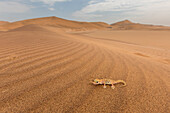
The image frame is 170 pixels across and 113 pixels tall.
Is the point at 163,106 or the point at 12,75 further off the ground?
the point at 12,75

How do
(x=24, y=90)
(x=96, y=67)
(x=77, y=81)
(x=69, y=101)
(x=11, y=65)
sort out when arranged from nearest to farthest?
(x=69, y=101), (x=24, y=90), (x=77, y=81), (x=11, y=65), (x=96, y=67)

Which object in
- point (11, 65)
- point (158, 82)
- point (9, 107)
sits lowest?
point (158, 82)

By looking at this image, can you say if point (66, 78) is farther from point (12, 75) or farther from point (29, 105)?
point (12, 75)

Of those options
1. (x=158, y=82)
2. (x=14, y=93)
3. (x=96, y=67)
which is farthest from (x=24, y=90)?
(x=158, y=82)

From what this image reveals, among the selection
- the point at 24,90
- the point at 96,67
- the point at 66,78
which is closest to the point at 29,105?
the point at 24,90

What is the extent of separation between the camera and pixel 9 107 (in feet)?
2.97

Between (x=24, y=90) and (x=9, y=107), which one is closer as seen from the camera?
(x=9, y=107)

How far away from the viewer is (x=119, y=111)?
95cm

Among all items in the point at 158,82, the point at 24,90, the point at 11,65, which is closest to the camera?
the point at 24,90

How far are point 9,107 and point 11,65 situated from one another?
998mm

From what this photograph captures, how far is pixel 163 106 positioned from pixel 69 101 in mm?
926

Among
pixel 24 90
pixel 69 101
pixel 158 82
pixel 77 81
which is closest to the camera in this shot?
pixel 69 101

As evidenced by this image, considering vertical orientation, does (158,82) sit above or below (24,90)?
below

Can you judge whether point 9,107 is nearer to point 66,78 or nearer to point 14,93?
point 14,93
